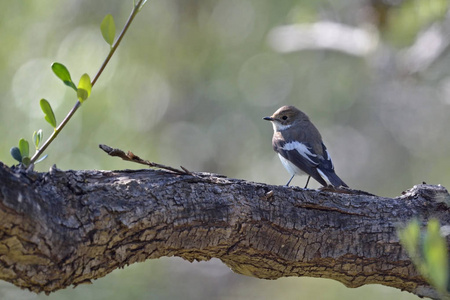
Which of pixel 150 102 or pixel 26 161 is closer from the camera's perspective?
pixel 26 161

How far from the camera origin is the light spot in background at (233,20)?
20.3 ft

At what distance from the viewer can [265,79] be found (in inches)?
290

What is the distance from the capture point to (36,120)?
3.80 meters

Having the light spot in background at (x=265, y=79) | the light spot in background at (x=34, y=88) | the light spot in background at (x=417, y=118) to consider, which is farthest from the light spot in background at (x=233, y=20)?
the light spot in background at (x=34, y=88)

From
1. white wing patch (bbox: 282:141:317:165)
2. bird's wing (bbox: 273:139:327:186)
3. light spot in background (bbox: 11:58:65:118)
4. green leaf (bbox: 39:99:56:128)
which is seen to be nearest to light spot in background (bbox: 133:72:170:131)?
light spot in background (bbox: 11:58:65:118)

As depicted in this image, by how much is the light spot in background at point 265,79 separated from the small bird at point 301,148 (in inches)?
57.9

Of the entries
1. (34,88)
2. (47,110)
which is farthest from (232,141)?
(47,110)

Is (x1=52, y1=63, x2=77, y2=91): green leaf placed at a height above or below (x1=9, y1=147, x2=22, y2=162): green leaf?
above

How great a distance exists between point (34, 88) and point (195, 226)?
2437mm

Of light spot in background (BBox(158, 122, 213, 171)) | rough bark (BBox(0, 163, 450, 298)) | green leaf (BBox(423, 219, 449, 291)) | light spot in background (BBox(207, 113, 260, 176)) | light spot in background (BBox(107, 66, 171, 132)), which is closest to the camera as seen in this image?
green leaf (BBox(423, 219, 449, 291))

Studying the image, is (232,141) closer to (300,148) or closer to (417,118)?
(300,148)

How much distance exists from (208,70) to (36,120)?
2814mm

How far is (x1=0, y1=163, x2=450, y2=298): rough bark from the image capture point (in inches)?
63.0

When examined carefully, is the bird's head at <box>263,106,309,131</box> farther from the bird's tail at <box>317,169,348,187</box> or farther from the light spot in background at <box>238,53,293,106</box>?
the light spot in background at <box>238,53,293,106</box>
